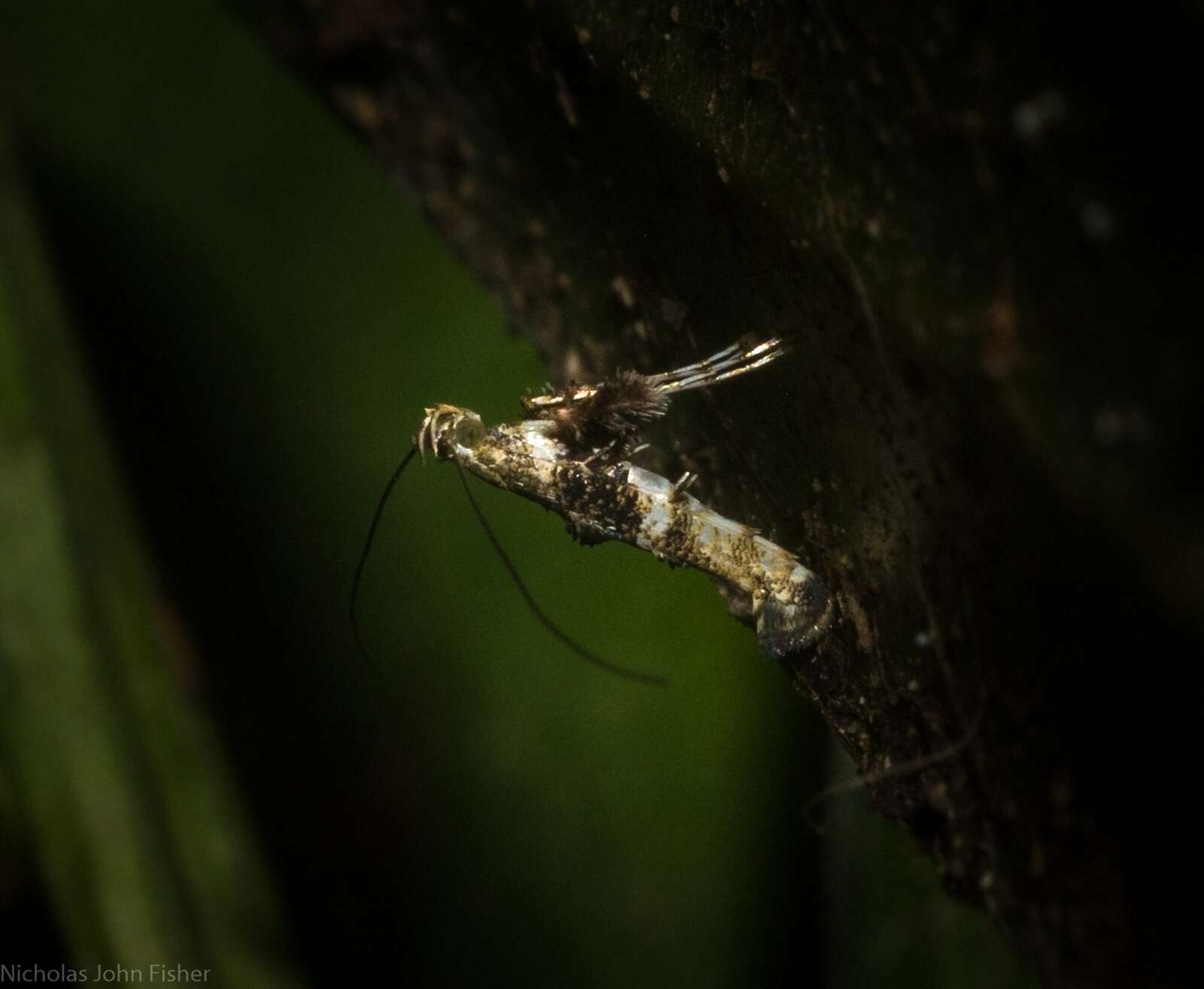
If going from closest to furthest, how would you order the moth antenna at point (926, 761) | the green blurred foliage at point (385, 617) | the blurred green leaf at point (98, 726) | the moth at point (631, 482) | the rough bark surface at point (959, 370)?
the rough bark surface at point (959, 370) → the moth antenna at point (926, 761) → the moth at point (631, 482) → the blurred green leaf at point (98, 726) → the green blurred foliage at point (385, 617)

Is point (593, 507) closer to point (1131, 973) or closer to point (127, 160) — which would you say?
point (1131, 973)

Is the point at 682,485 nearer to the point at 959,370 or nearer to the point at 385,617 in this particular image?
the point at 959,370

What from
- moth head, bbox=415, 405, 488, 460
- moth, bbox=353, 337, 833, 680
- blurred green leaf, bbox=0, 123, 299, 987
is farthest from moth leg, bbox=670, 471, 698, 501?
blurred green leaf, bbox=0, 123, 299, 987

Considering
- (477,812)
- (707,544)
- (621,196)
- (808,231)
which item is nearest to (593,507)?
(707,544)

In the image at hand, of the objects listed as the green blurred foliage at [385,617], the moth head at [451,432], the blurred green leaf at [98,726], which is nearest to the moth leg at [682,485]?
the moth head at [451,432]

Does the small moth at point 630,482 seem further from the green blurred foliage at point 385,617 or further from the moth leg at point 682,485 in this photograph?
the green blurred foliage at point 385,617

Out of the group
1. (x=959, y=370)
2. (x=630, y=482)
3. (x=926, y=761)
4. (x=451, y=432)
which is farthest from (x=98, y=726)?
(x=959, y=370)
